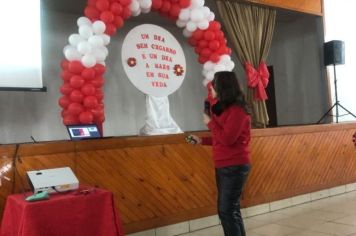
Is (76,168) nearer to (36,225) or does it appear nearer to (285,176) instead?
(36,225)

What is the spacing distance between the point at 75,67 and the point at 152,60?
0.81 m

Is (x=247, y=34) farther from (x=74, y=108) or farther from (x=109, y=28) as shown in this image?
(x=74, y=108)

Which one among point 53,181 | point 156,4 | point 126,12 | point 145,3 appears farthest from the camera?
point 156,4

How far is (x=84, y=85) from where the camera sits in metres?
3.18

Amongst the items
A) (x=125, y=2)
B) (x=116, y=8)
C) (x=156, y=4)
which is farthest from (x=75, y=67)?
(x=156, y=4)

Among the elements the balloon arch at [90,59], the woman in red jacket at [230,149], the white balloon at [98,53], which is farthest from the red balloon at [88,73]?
the woman in red jacket at [230,149]

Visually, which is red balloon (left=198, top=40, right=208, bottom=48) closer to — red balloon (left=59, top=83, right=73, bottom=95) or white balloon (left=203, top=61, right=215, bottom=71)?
white balloon (left=203, top=61, right=215, bottom=71)

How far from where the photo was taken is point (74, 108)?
3.11 m

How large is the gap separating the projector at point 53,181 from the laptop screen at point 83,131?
2.43ft

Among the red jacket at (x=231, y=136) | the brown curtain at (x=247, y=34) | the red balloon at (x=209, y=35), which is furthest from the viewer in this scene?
the brown curtain at (x=247, y=34)

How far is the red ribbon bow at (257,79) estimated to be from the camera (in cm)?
454

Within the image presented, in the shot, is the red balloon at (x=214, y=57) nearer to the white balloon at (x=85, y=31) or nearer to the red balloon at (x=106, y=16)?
the red balloon at (x=106, y=16)

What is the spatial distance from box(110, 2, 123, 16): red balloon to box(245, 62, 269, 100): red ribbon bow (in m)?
1.86

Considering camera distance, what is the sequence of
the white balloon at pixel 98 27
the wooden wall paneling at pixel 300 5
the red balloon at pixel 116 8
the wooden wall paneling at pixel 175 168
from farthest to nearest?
1. the wooden wall paneling at pixel 300 5
2. the red balloon at pixel 116 8
3. the white balloon at pixel 98 27
4. the wooden wall paneling at pixel 175 168
